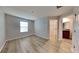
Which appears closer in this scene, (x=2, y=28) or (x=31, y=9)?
(x=31, y=9)

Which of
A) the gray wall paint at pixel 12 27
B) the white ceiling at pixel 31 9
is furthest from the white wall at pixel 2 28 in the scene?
the white ceiling at pixel 31 9

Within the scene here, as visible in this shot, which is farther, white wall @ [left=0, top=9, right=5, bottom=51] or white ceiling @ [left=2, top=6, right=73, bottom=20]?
white wall @ [left=0, top=9, right=5, bottom=51]

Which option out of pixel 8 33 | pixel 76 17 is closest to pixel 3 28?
pixel 8 33

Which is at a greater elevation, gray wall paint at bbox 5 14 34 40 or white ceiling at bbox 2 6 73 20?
white ceiling at bbox 2 6 73 20

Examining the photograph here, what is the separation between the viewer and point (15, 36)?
3.46 meters

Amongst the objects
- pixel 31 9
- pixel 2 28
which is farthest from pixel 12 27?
pixel 31 9

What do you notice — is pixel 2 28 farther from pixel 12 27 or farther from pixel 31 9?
pixel 31 9

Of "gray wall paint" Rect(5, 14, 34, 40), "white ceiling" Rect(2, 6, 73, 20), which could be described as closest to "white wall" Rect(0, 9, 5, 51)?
"gray wall paint" Rect(5, 14, 34, 40)

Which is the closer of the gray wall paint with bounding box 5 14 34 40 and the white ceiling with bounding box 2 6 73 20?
the white ceiling with bounding box 2 6 73 20

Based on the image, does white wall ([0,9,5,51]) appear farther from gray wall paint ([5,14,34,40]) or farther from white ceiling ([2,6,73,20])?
white ceiling ([2,6,73,20])

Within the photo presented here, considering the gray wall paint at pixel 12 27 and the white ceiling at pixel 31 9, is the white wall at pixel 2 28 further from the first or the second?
the white ceiling at pixel 31 9
